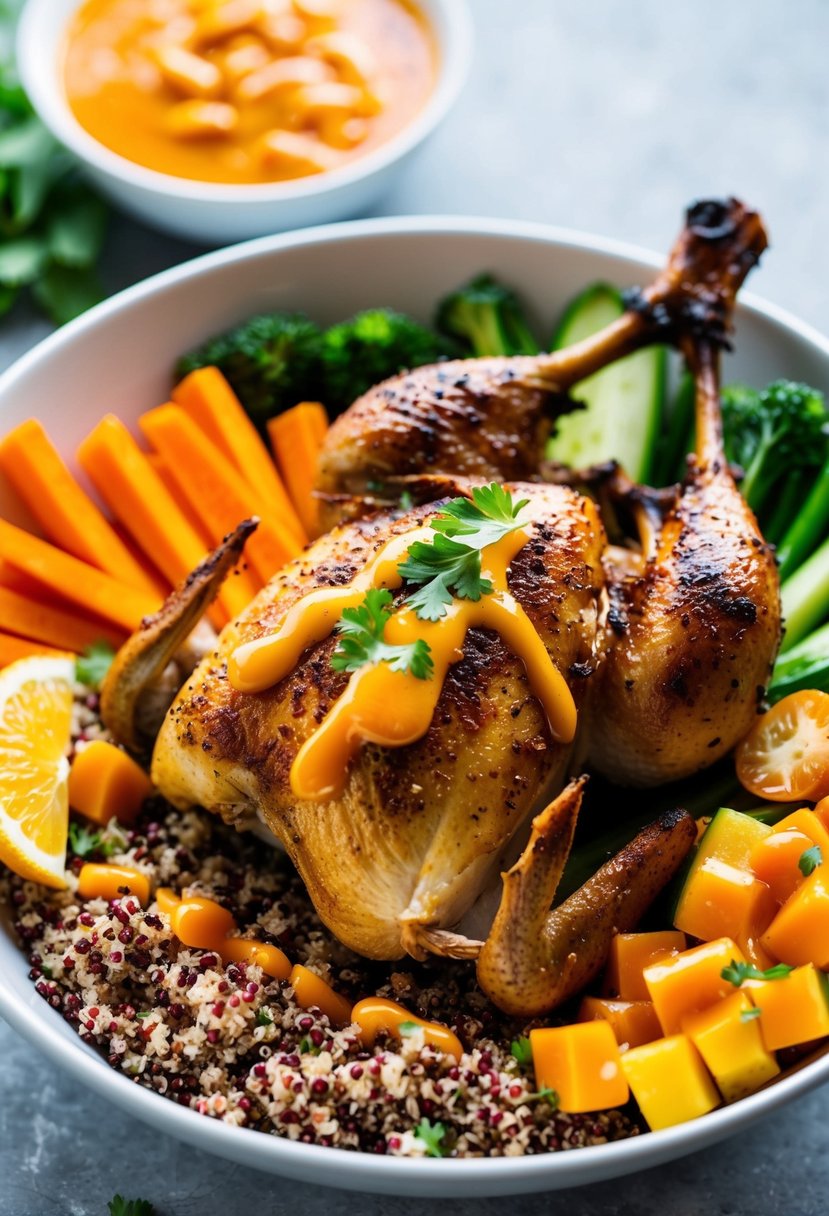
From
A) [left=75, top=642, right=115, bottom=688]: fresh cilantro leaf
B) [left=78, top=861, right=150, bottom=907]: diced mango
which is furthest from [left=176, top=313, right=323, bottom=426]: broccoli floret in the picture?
[left=78, top=861, right=150, bottom=907]: diced mango

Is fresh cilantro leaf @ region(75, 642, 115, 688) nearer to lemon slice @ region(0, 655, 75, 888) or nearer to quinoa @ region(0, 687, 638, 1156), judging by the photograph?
lemon slice @ region(0, 655, 75, 888)

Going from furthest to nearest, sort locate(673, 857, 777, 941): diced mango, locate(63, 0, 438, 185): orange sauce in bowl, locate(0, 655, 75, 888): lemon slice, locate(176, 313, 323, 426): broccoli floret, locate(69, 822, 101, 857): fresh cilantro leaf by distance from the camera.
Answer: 1. locate(63, 0, 438, 185): orange sauce in bowl
2. locate(176, 313, 323, 426): broccoli floret
3. locate(69, 822, 101, 857): fresh cilantro leaf
4. locate(0, 655, 75, 888): lemon slice
5. locate(673, 857, 777, 941): diced mango

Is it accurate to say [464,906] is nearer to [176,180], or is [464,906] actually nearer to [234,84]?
[176,180]

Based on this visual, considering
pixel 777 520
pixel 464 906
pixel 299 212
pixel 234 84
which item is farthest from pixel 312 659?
pixel 234 84

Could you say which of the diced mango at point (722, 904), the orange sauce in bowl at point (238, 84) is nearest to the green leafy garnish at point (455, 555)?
the diced mango at point (722, 904)

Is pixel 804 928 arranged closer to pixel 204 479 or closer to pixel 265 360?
pixel 204 479

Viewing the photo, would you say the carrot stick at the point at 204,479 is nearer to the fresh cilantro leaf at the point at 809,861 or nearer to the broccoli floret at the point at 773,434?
the broccoli floret at the point at 773,434
